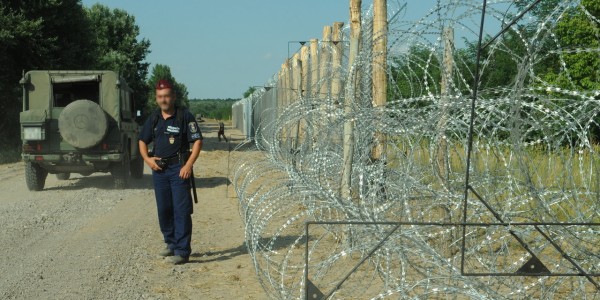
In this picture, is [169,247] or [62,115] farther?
[62,115]

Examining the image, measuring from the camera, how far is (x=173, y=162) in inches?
288

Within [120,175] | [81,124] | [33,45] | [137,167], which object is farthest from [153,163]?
[33,45]

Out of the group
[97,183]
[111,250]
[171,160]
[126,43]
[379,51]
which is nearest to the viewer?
[171,160]

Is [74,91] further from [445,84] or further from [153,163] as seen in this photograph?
[445,84]

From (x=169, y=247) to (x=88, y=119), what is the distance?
6.60m

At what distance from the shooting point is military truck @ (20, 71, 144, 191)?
13.5 m

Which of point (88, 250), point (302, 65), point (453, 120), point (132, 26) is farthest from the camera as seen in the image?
point (132, 26)

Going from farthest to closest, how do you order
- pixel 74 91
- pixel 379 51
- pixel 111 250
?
pixel 74 91 → pixel 111 250 → pixel 379 51

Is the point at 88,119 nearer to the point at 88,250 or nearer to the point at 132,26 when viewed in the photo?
the point at 88,250

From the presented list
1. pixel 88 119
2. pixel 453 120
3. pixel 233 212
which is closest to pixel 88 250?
pixel 233 212

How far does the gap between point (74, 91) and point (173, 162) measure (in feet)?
30.6

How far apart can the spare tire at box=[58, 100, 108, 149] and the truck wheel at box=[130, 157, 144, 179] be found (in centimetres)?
245

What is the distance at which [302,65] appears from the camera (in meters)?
14.7

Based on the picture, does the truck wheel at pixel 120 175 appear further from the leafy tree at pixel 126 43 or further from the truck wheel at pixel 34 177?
the leafy tree at pixel 126 43
